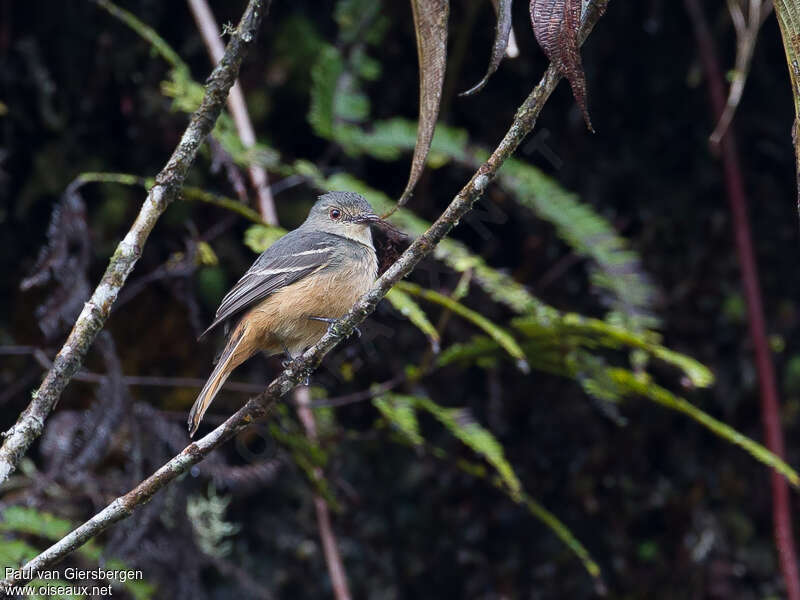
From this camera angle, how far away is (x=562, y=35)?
1.64 meters

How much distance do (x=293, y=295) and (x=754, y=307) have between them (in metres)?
2.40

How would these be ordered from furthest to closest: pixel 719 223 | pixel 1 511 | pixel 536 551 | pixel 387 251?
pixel 719 223
pixel 536 551
pixel 1 511
pixel 387 251

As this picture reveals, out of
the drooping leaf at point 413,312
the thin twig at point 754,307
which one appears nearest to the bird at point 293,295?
the drooping leaf at point 413,312

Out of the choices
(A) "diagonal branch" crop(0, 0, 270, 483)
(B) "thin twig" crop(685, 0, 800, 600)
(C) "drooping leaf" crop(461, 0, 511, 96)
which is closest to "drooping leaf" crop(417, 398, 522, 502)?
(B) "thin twig" crop(685, 0, 800, 600)

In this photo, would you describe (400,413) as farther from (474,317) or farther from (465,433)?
(474,317)

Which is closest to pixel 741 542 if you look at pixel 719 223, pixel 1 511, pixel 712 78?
pixel 719 223

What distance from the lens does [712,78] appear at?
4.59 metres

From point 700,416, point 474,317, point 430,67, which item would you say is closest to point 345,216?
point 474,317

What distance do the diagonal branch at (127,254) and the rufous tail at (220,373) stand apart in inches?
30.8

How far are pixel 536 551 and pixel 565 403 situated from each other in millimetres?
765

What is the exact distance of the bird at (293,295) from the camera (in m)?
3.20

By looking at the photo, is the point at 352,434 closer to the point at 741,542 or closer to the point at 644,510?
the point at 644,510

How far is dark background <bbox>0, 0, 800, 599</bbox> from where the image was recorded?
4.50m

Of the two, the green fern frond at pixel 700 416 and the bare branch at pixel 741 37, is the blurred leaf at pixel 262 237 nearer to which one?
the green fern frond at pixel 700 416
